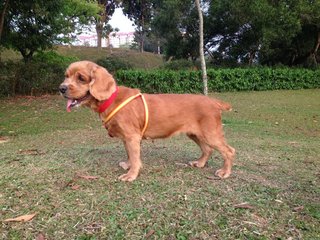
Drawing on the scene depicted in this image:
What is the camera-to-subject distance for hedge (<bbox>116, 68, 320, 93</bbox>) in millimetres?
22156

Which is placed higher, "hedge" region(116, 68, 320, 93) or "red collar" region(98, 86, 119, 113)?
"red collar" region(98, 86, 119, 113)

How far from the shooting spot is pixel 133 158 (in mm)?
4352

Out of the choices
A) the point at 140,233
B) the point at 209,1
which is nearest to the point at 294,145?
the point at 140,233

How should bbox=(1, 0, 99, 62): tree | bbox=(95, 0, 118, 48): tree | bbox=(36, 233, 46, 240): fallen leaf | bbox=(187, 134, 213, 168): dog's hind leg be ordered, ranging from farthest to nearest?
bbox=(95, 0, 118, 48): tree → bbox=(1, 0, 99, 62): tree → bbox=(187, 134, 213, 168): dog's hind leg → bbox=(36, 233, 46, 240): fallen leaf

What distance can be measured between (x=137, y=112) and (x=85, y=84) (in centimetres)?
71

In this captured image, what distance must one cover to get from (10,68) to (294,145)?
16546mm

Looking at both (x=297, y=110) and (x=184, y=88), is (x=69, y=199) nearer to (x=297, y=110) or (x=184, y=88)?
(x=297, y=110)

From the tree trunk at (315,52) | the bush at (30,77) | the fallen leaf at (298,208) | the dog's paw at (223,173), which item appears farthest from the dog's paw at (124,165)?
the tree trunk at (315,52)

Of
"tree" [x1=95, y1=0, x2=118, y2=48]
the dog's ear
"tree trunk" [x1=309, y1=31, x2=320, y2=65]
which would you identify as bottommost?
the dog's ear

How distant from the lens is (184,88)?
75.3 ft

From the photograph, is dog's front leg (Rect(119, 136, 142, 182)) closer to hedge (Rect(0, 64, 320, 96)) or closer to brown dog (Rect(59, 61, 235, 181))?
brown dog (Rect(59, 61, 235, 181))

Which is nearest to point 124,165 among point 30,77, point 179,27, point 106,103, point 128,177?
point 128,177

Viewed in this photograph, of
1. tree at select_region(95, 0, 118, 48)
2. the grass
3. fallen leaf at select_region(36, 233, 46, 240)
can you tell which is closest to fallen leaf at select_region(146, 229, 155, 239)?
the grass

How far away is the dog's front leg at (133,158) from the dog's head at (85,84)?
2.01 feet
